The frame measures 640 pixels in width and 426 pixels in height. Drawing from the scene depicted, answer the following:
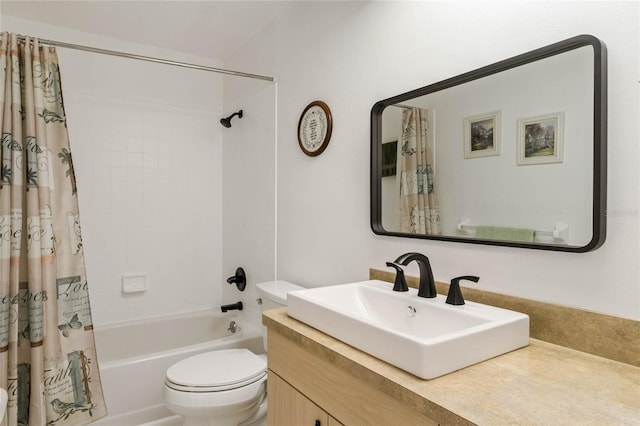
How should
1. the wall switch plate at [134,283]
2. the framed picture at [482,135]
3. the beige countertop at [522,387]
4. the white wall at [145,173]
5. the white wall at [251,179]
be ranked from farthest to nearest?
the wall switch plate at [134,283]
the white wall at [145,173]
the white wall at [251,179]
the framed picture at [482,135]
the beige countertop at [522,387]

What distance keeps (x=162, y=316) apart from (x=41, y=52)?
1.80m

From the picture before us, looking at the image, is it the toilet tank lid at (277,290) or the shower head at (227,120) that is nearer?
the toilet tank lid at (277,290)

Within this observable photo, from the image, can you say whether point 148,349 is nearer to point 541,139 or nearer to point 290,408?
point 290,408

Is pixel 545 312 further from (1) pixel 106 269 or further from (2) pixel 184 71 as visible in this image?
(2) pixel 184 71

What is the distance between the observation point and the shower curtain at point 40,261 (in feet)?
5.17

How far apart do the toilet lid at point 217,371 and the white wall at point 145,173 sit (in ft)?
3.65

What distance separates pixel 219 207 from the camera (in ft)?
9.91

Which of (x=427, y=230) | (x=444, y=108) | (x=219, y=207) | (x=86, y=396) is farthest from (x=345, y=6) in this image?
(x=86, y=396)

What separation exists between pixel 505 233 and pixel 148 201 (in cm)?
240

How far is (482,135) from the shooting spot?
118 centimetres

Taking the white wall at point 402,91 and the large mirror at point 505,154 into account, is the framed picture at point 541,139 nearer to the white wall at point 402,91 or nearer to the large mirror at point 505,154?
the large mirror at point 505,154

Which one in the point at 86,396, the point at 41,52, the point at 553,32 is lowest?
the point at 86,396

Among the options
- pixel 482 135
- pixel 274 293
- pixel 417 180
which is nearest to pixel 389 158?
pixel 417 180

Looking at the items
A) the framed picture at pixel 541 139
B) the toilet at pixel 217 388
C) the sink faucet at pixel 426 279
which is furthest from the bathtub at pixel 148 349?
the framed picture at pixel 541 139
